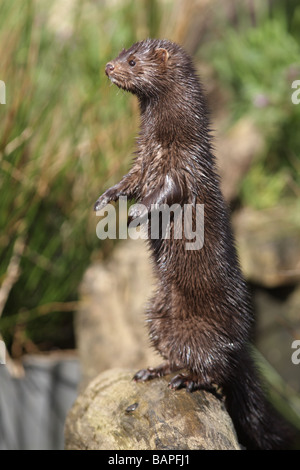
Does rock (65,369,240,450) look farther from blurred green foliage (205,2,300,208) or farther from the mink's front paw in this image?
blurred green foliage (205,2,300,208)

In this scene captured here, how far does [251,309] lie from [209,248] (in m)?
0.30

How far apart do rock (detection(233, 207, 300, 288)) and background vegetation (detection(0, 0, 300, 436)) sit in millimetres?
378

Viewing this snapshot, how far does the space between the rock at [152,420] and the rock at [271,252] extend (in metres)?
2.70

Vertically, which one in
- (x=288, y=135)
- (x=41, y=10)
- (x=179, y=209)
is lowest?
(x=179, y=209)

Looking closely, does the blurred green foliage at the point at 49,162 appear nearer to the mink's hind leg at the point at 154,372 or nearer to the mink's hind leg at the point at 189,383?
the mink's hind leg at the point at 154,372

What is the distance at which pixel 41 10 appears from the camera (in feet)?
16.6

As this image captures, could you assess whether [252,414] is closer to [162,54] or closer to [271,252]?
[162,54]

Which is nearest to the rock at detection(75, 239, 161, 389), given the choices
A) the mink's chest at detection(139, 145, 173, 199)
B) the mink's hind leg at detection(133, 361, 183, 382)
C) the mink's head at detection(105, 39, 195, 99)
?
the mink's hind leg at detection(133, 361, 183, 382)

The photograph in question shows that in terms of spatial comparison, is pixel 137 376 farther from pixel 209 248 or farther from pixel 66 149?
pixel 66 149

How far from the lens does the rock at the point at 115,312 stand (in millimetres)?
4305

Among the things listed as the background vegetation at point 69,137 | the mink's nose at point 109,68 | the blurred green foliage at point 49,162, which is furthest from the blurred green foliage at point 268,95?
the mink's nose at point 109,68

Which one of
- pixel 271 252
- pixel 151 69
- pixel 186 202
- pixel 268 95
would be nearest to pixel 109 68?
pixel 151 69

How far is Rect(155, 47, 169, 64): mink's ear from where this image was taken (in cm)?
204
